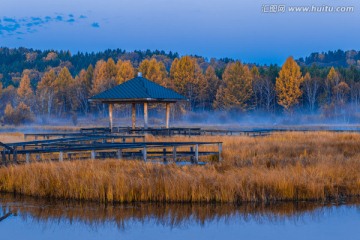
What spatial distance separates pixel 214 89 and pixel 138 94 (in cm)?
5370

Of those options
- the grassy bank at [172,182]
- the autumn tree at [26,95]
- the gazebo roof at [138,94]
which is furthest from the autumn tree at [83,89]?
the grassy bank at [172,182]

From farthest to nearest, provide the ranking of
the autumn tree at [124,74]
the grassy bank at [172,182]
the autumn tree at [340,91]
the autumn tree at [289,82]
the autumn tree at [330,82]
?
the autumn tree at [330,82], the autumn tree at [340,91], the autumn tree at [124,74], the autumn tree at [289,82], the grassy bank at [172,182]

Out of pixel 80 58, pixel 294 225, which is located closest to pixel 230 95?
→ pixel 294 225

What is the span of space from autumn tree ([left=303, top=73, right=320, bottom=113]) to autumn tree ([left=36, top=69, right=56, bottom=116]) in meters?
41.1

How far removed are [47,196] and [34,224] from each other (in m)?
2.66

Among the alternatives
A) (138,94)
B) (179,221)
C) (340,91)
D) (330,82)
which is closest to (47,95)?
(330,82)

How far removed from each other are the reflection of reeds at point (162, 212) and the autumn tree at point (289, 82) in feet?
207

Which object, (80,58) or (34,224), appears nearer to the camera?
(34,224)

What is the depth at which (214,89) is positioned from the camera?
8825 centimetres

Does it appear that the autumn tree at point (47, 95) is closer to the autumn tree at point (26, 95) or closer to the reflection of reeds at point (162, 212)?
the autumn tree at point (26, 95)

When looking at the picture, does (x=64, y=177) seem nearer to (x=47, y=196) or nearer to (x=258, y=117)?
(x=47, y=196)

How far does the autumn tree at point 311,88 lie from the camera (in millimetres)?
83000

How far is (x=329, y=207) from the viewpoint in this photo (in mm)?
14578

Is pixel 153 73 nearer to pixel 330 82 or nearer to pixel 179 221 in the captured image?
pixel 330 82
